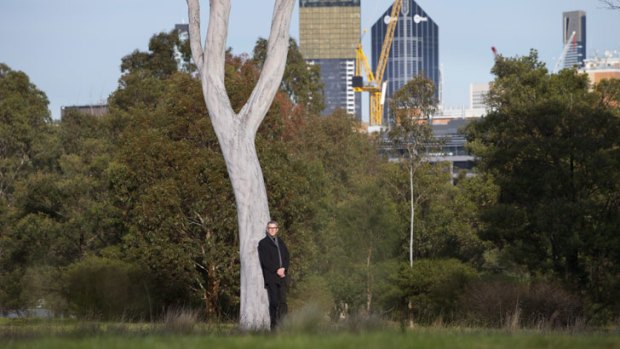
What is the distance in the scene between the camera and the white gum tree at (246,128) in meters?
18.0

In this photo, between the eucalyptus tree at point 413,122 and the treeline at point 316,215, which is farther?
the eucalyptus tree at point 413,122

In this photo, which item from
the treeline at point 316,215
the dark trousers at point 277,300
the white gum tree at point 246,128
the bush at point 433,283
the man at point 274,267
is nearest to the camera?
the man at point 274,267

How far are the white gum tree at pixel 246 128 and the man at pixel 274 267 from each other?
1.65 meters

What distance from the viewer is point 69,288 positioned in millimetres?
40781

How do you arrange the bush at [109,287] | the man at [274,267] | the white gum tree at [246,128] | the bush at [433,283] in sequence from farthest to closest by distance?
1. the bush at [433,283]
2. the bush at [109,287]
3. the white gum tree at [246,128]
4. the man at [274,267]

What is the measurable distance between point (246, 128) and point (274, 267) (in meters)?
2.68

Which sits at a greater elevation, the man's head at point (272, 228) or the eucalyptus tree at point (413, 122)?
the eucalyptus tree at point (413, 122)

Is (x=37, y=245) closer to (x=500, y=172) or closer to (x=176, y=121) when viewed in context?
(x=176, y=121)

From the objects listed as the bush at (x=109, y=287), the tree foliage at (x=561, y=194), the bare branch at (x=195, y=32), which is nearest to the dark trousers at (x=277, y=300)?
the bare branch at (x=195, y=32)

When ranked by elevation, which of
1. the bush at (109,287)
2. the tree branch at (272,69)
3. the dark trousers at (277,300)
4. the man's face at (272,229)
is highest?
Answer: the tree branch at (272,69)

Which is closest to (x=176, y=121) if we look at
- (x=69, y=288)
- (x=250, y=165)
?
(x=69, y=288)

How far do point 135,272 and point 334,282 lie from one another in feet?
49.2

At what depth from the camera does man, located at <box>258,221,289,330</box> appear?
53.0ft

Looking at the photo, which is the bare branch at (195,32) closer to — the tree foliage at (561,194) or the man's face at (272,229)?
the man's face at (272,229)
